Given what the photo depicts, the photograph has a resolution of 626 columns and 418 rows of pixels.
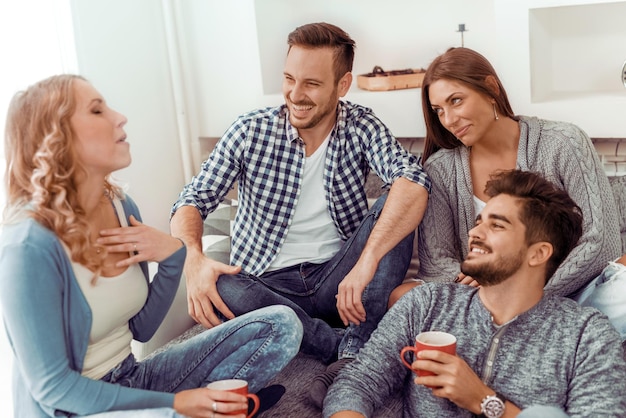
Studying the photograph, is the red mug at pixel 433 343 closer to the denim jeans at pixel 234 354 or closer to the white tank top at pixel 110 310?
the denim jeans at pixel 234 354

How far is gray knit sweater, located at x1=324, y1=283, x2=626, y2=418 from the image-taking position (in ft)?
5.85

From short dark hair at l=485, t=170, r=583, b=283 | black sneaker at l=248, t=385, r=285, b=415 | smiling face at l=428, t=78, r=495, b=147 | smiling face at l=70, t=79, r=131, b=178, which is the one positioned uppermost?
smiling face at l=70, t=79, r=131, b=178

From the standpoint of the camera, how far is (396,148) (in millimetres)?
2584

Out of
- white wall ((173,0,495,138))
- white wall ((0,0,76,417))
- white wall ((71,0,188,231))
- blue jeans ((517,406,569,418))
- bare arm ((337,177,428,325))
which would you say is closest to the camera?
blue jeans ((517,406,569,418))

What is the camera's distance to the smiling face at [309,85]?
8.35ft

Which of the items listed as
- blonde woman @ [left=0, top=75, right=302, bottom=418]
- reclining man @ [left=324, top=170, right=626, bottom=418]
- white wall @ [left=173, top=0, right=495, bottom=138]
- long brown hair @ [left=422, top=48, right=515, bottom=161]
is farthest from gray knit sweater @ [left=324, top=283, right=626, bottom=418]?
white wall @ [left=173, top=0, right=495, bottom=138]

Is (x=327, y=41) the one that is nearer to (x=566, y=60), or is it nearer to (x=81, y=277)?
(x=566, y=60)

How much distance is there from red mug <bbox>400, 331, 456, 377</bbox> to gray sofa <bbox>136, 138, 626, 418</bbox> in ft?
0.81

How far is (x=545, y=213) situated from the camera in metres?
1.96

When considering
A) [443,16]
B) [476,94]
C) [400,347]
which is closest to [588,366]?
[400,347]

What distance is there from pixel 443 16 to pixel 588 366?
184cm

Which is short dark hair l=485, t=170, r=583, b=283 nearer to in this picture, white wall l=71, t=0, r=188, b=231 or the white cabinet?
the white cabinet

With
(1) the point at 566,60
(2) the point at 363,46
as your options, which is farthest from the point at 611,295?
(2) the point at 363,46

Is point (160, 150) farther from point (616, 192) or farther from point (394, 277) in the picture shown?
point (616, 192)
